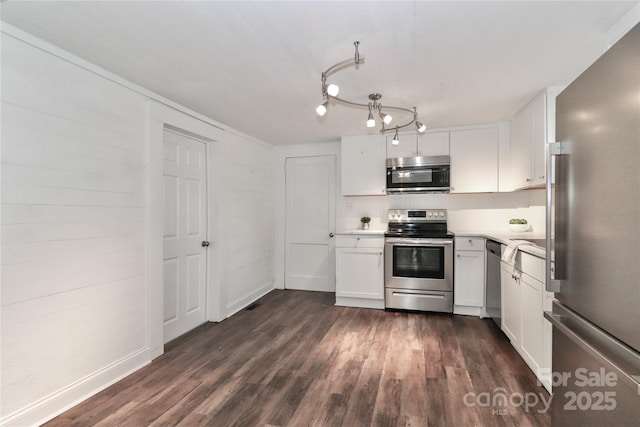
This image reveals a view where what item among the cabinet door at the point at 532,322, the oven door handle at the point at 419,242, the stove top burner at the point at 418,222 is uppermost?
the stove top burner at the point at 418,222

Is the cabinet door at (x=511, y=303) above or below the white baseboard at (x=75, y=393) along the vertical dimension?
above

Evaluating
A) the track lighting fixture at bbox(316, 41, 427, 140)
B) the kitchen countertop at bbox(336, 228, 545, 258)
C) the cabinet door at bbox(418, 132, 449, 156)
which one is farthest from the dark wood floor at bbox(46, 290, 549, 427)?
the cabinet door at bbox(418, 132, 449, 156)

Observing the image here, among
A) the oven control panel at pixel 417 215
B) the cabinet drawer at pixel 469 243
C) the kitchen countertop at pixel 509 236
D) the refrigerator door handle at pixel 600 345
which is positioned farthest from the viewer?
the oven control panel at pixel 417 215

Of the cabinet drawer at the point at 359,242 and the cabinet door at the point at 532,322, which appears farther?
the cabinet drawer at the point at 359,242

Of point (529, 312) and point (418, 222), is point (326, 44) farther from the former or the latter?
point (418, 222)

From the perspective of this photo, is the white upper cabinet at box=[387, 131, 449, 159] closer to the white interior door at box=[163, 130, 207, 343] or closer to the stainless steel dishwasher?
the stainless steel dishwasher

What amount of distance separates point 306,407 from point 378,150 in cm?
316

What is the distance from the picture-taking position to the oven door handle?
3708 millimetres

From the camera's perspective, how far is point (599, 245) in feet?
3.31

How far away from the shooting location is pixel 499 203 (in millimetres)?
4047

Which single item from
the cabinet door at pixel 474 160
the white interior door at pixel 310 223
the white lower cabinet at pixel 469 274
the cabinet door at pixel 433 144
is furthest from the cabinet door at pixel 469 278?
the white interior door at pixel 310 223

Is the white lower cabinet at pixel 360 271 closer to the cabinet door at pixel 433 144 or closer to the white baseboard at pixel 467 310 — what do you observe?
the white baseboard at pixel 467 310

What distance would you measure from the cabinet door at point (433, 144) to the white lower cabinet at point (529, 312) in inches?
65.2

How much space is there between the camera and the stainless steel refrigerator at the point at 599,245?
33.9 inches
